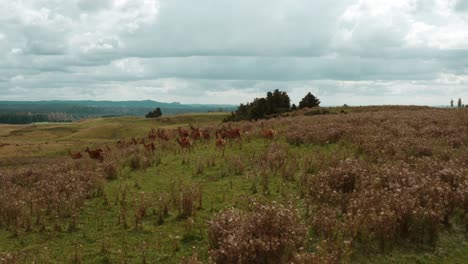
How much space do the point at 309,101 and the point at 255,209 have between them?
73.8 meters

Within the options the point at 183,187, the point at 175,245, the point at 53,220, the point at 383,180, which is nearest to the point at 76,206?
the point at 53,220

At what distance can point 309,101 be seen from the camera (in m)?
81.8

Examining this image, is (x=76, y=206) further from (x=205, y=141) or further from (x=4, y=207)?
(x=205, y=141)

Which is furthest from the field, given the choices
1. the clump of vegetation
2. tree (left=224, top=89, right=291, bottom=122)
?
tree (left=224, top=89, right=291, bottom=122)

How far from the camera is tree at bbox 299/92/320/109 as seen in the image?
81.0 metres

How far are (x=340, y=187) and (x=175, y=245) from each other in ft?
17.2

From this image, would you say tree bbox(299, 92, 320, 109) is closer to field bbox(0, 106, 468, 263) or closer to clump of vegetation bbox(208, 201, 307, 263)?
field bbox(0, 106, 468, 263)

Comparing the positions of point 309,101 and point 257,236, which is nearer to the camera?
point 257,236

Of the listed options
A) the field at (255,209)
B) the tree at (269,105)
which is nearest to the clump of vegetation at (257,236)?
the field at (255,209)

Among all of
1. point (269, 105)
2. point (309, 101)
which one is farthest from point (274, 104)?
point (309, 101)

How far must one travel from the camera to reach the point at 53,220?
11.6m

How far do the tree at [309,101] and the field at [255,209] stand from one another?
62.6 metres

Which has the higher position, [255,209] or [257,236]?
[255,209]

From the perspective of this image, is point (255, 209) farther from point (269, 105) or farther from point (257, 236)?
→ point (269, 105)
